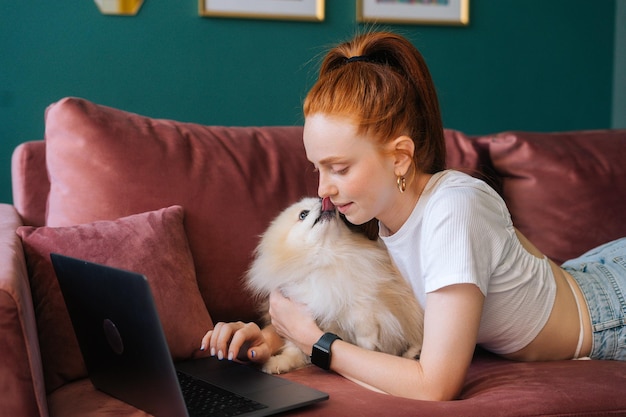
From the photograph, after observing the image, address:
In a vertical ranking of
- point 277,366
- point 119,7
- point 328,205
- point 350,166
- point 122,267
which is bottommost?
point 277,366

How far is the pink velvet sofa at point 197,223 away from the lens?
1385 millimetres

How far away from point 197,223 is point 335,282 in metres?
0.48

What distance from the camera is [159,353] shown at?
1191 mm

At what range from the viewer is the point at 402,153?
1.48 metres

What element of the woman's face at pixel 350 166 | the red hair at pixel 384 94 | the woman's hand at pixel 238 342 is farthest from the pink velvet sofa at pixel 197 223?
the red hair at pixel 384 94

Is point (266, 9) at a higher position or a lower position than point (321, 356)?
higher

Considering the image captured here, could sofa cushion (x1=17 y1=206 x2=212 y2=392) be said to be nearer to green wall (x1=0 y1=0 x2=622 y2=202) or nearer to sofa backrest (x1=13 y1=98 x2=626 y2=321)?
sofa backrest (x1=13 y1=98 x2=626 y2=321)

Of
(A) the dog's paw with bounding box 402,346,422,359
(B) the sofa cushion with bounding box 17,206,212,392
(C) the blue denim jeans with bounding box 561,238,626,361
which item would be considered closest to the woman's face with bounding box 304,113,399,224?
(A) the dog's paw with bounding box 402,346,422,359

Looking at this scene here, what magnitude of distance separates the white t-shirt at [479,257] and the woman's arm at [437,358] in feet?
0.11

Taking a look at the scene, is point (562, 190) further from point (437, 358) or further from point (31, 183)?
point (31, 183)

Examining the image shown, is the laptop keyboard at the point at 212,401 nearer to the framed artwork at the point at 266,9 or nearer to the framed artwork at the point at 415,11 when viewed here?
the framed artwork at the point at 266,9

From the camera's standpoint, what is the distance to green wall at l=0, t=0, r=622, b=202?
8.41 feet

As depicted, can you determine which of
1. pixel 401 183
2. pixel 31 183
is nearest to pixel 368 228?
pixel 401 183

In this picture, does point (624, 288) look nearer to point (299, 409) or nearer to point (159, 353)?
point (299, 409)
